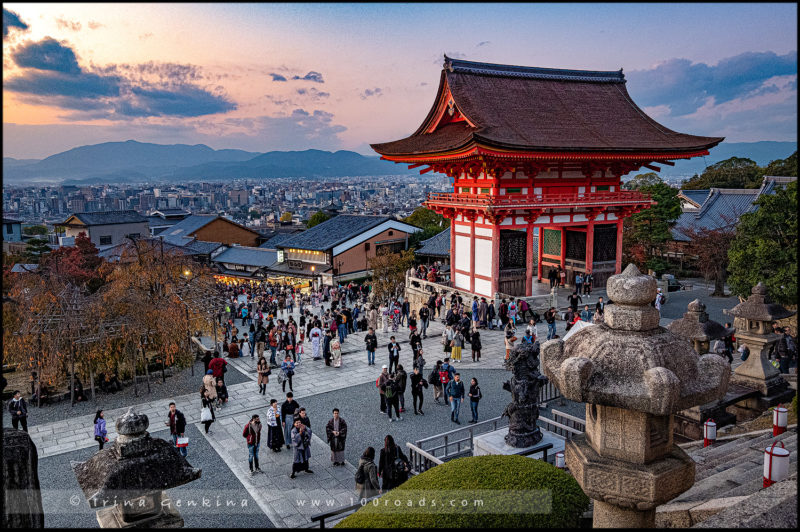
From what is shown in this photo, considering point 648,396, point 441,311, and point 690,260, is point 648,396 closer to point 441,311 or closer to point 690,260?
point 441,311

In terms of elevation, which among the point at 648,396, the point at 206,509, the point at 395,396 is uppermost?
the point at 648,396

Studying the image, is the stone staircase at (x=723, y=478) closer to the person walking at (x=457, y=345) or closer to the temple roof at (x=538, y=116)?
the person walking at (x=457, y=345)

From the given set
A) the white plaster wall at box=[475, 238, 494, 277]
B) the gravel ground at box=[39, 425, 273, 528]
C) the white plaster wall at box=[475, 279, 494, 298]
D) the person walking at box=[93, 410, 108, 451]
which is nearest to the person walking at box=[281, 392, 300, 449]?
the gravel ground at box=[39, 425, 273, 528]

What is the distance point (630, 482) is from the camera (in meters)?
4.69

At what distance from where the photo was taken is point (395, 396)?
1391 centimetres

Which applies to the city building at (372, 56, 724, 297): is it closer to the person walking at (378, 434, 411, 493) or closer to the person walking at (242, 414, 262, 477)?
the person walking at (242, 414, 262, 477)

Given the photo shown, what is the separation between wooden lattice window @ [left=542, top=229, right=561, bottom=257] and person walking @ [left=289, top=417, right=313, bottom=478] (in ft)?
75.5

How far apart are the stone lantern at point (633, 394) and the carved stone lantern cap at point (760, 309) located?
10278mm

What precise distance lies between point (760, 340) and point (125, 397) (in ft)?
60.9

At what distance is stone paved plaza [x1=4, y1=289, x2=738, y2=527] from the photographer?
401 inches

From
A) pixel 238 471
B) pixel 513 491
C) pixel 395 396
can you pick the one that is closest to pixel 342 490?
pixel 238 471

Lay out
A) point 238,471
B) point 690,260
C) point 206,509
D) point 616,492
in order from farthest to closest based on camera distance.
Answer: point 690,260, point 238,471, point 206,509, point 616,492

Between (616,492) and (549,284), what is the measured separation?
2689 cm

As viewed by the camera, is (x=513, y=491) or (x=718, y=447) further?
(x=718, y=447)
